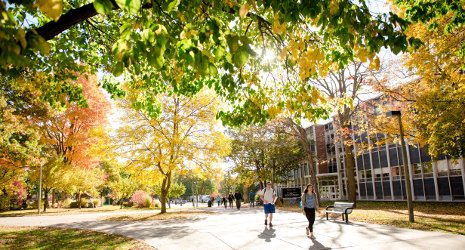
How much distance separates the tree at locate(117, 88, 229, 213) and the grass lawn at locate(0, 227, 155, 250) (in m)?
8.58

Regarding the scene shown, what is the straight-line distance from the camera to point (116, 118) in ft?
70.9

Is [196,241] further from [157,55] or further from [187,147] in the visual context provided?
[187,147]

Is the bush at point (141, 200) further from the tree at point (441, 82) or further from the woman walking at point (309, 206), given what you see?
the woman walking at point (309, 206)

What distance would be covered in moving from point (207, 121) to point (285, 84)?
14727 millimetres

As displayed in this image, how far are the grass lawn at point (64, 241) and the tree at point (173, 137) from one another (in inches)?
338

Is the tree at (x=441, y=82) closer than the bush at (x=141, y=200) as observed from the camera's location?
Yes

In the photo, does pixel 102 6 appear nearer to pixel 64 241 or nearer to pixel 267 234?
pixel 267 234

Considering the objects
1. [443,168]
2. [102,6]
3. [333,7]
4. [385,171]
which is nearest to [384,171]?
[385,171]

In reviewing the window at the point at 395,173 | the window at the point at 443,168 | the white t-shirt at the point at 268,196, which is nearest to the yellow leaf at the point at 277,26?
the white t-shirt at the point at 268,196

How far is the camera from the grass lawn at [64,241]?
31.0 feet

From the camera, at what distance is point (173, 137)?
21000mm

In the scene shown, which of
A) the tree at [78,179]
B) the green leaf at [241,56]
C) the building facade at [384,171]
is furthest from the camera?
the tree at [78,179]

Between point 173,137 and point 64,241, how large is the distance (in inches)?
430

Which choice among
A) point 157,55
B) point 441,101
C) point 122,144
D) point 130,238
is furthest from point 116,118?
point 157,55
